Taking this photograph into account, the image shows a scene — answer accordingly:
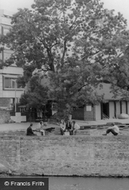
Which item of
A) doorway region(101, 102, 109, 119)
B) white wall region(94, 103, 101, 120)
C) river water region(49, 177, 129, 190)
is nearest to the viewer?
river water region(49, 177, 129, 190)

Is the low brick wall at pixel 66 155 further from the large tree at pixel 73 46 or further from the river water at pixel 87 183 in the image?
the large tree at pixel 73 46

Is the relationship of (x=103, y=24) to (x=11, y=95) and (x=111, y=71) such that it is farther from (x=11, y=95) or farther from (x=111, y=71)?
(x=11, y=95)

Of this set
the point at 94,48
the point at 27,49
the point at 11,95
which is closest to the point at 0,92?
the point at 11,95

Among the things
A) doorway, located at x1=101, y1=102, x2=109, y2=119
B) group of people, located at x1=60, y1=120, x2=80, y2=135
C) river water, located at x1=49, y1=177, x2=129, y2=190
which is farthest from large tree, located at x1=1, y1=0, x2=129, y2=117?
doorway, located at x1=101, y1=102, x2=109, y2=119

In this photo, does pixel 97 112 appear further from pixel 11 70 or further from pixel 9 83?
pixel 11 70

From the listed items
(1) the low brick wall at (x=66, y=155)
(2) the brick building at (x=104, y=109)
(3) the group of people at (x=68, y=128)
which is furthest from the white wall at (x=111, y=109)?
(1) the low brick wall at (x=66, y=155)

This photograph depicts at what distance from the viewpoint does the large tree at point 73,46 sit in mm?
25383

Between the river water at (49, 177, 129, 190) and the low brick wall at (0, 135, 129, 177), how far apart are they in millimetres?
524

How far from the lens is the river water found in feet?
62.6

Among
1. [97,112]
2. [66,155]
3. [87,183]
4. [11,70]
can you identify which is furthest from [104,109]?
[87,183]

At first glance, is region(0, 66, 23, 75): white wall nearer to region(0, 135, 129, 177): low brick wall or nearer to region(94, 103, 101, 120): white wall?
region(94, 103, 101, 120): white wall

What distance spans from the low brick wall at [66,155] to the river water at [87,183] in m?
0.52

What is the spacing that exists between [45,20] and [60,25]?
115cm

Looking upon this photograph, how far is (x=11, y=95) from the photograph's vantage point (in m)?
37.8
